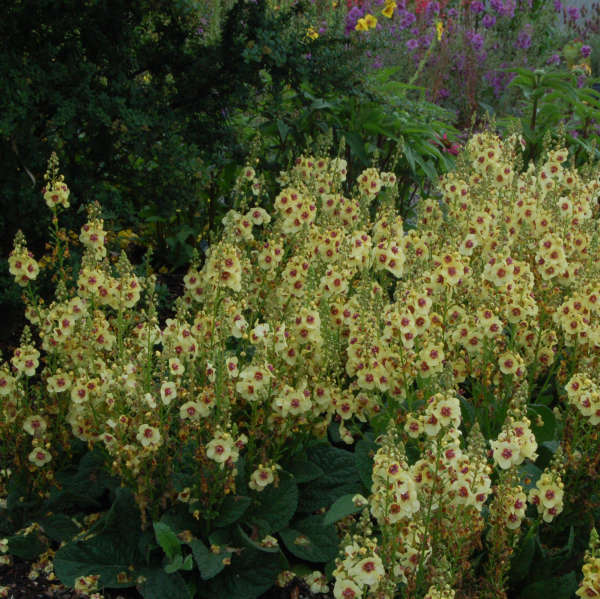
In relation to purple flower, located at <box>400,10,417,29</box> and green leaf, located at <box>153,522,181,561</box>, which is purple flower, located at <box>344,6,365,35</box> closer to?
purple flower, located at <box>400,10,417,29</box>

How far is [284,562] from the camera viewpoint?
97.0 inches

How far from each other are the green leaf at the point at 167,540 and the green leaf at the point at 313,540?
37 centimetres

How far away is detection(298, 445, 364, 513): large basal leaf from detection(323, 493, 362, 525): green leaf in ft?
0.73

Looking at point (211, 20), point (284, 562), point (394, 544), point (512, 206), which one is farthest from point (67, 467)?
point (211, 20)

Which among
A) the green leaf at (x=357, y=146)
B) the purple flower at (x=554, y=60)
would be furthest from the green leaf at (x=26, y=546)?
the purple flower at (x=554, y=60)

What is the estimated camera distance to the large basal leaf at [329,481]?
2680 millimetres

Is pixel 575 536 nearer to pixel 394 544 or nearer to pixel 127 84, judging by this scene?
pixel 394 544

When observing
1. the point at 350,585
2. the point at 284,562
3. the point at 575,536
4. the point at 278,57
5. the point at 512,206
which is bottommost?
the point at 284,562

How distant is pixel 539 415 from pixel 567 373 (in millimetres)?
260

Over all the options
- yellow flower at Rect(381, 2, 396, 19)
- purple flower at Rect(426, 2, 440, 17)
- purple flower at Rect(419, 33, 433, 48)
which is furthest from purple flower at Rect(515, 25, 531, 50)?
yellow flower at Rect(381, 2, 396, 19)

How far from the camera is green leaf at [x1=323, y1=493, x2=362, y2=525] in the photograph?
2.34 metres

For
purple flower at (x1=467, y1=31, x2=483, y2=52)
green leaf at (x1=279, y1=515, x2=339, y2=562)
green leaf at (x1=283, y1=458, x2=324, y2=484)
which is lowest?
green leaf at (x1=279, y1=515, x2=339, y2=562)

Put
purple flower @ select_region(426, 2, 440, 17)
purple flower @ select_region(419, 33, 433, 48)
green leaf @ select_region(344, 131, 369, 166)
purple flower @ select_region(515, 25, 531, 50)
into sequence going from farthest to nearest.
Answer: purple flower @ select_region(515, 25, 531, 50) → purple flower @ select_region(426, 2, 440, 17) → purple flower @ select_region(419, 33, 433, 48) → green leaf @ select_region(344, 131, 369, 166)

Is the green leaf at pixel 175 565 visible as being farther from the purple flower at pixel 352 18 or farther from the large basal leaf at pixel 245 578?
the purple flower at pixel 352 18
